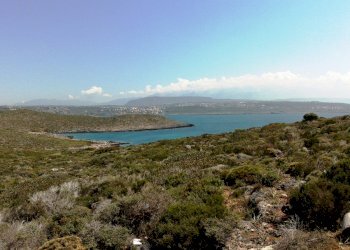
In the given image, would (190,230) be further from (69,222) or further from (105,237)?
(69,222)

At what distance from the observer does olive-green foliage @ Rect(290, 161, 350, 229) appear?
765 cm

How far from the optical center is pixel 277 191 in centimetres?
1063

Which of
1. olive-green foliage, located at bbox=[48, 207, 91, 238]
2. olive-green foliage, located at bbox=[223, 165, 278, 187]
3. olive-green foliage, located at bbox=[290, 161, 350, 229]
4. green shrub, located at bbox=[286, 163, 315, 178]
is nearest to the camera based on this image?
olive-green foliage, located at bbox=[290, 161, 350, 229]

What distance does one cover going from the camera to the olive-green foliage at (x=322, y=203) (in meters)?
7.65

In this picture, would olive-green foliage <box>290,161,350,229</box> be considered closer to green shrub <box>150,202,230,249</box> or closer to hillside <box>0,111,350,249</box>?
hillside <box>0,111,350,249</box>

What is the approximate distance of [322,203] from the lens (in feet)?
25.4

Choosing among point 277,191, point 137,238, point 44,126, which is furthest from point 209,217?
point 44,126

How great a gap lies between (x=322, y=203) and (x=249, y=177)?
4.52 m

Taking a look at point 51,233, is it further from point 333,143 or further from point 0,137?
point 0,137

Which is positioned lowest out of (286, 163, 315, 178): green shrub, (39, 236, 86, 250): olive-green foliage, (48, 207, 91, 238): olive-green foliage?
(48, 207, 91, 238): olive-green foliage

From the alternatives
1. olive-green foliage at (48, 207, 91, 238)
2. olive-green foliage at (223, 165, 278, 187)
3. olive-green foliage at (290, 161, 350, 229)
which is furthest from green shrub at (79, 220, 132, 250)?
olive-green foliage at (223, 165, 278, 187)

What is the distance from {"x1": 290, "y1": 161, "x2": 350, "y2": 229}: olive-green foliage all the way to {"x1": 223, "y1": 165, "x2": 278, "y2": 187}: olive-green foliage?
2793mm

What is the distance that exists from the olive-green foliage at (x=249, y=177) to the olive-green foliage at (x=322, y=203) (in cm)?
279

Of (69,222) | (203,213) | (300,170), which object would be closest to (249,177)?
(300,170)
